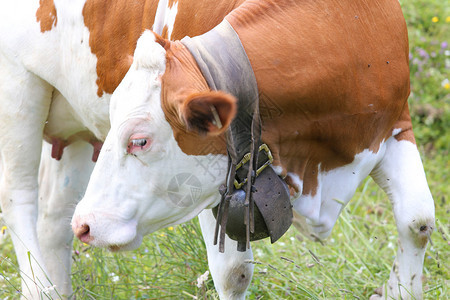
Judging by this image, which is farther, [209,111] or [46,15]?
[46,15]

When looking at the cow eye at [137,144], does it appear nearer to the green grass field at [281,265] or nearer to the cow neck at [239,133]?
the cow neck at [239,133]

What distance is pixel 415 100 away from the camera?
6.41m

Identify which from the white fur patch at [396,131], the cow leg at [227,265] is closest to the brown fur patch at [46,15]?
the cow leg at [227,265]

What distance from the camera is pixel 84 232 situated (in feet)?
8.07

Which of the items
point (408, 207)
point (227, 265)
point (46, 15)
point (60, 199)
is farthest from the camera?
point (60, 199)

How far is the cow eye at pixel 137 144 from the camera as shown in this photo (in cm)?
234

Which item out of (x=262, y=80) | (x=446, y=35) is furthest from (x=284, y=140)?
(x=446, y=35)

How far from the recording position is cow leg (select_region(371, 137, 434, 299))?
2873 millimetres

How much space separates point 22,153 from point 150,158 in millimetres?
1300

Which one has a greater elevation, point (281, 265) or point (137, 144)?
point (137, 144)

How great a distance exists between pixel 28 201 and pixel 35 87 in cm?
54

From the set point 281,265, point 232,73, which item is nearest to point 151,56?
point 232,73

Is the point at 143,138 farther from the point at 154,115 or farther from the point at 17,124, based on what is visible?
the point at 17,124

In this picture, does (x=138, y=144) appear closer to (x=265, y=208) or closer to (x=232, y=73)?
(x=232, y=73)
